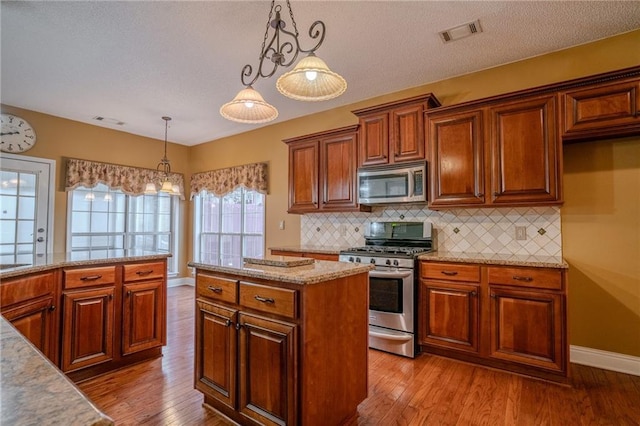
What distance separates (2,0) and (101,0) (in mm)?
660

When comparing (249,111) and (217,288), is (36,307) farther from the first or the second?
(249,111)

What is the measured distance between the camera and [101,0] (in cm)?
224

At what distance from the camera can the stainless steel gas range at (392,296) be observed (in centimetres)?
293

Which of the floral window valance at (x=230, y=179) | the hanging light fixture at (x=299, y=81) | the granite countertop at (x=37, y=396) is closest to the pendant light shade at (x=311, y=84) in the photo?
the hanging light fixture at (x=299, y=81)

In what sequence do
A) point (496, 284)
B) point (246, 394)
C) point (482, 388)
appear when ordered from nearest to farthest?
point (246, 394) → point (482, 388) → point (496, 284)

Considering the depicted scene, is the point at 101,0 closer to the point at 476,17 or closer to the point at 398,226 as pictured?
the point at 476,17

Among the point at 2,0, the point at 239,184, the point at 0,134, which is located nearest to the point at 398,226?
the point at 239,184

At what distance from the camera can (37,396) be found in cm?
56

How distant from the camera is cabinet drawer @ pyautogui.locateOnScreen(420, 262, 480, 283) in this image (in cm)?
272

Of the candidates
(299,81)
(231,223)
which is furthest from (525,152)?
(231,223)

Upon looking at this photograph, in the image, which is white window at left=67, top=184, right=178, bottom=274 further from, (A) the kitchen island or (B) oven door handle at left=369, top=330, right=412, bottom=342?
(B) oven door handle at left=369, top=330, right=412, bottom=342

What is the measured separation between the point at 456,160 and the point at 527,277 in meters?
1.15

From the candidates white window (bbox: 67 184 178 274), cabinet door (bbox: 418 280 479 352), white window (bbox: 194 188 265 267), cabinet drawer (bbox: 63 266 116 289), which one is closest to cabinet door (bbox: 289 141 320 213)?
white window (bbox: 194 188 265 267)

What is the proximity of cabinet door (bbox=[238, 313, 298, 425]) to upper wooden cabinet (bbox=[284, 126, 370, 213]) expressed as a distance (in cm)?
216
